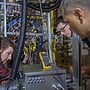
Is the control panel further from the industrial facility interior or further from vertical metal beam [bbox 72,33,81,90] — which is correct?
Result: vertical metal beam [bbox 72,33,81,90]

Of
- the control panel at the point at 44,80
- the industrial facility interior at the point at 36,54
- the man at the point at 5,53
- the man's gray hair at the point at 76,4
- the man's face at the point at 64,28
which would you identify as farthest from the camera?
the man's face at the point at 64,28

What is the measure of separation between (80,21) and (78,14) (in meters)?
0.03

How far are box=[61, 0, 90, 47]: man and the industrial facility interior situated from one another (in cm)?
26

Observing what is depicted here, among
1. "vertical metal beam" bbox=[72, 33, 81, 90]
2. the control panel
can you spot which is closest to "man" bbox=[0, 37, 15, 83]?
the control panel

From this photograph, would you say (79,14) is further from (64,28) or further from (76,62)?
(64,28)

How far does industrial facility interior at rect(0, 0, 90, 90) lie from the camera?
1.15 meters

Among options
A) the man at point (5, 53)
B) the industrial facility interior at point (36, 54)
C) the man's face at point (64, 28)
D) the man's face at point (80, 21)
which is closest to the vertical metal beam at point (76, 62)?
the industrial facility interior at point (36, 54)

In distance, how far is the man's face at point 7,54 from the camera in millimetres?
1452

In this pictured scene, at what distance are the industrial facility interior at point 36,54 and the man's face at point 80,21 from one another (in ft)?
0.88

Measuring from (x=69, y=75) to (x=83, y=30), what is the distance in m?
0.74

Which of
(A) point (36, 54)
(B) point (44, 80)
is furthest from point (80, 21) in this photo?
(A) point (36, 54)

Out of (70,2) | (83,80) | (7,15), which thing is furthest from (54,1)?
(7,15)

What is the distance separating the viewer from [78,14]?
0.90 metres

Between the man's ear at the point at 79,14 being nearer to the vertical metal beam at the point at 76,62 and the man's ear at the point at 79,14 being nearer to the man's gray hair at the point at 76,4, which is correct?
the man's gray hair at the point at 76,4
